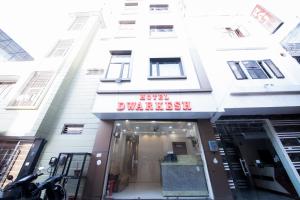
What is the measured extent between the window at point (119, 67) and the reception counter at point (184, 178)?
3.97 m

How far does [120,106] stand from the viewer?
5598 millimetres

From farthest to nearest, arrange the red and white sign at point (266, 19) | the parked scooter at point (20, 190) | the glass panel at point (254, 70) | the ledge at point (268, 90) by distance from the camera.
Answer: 1. the red and white sign at point (266, 19)
2. the glass panel at point (254, 70)
3. the ledge at point (268, 90)
4. the parked scooter at point (20, 190)

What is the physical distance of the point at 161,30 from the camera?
9.41 metres

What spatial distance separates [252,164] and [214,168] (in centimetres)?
444

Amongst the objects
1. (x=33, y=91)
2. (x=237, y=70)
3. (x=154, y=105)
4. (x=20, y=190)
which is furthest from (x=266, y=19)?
(x=33, y=91)

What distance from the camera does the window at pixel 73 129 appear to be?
6.48 m

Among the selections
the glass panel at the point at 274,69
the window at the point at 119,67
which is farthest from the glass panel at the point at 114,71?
the glass panel at the point at 274,69

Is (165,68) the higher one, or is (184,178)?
(165,68)

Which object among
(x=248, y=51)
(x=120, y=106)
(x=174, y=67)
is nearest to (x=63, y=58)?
(x=120, y=106)

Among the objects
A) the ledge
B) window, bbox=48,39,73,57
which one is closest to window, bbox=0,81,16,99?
window, bbox=48,39,73,57

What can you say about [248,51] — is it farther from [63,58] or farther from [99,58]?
[63,58]

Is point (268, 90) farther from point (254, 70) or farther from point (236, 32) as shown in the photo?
point (236, 32)

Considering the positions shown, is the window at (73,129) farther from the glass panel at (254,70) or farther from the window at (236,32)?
the window at (236,32)

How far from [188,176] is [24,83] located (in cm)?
875
